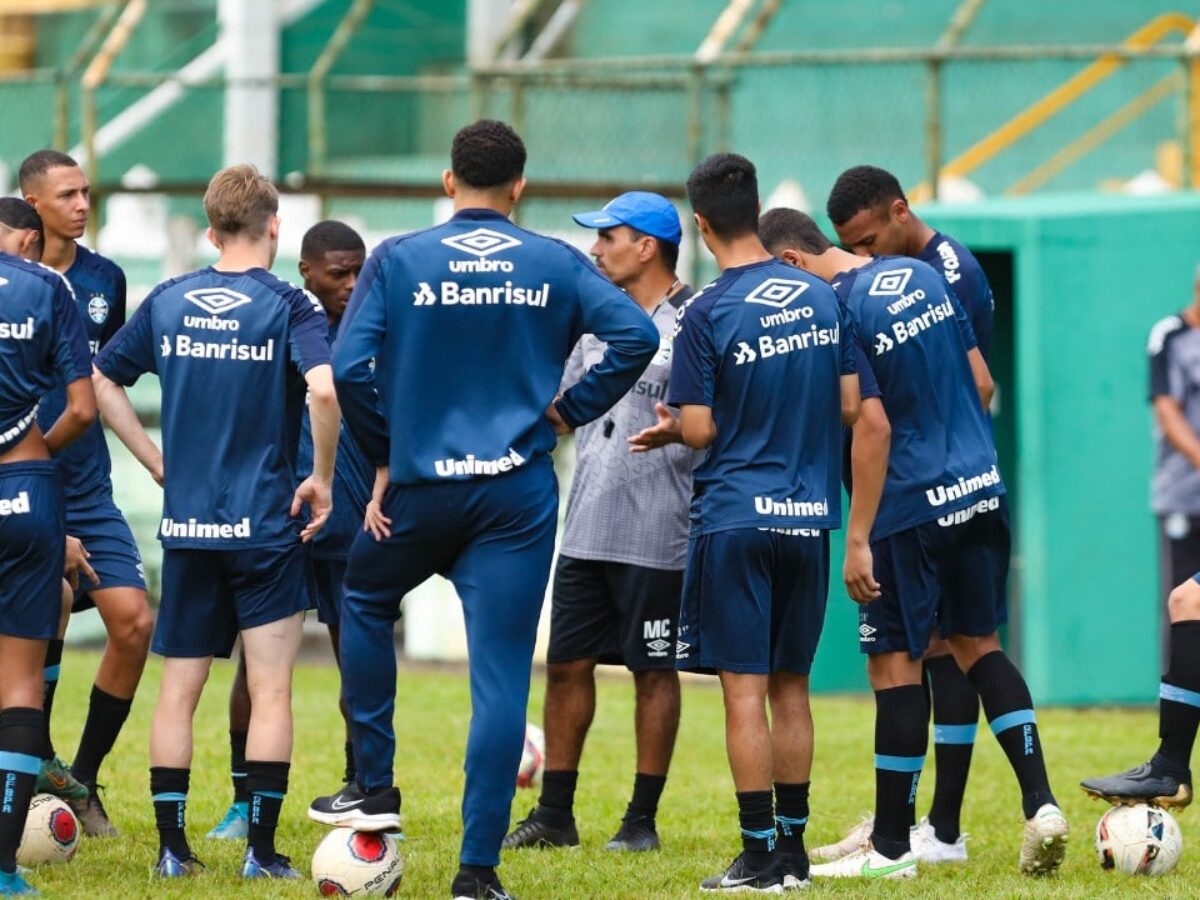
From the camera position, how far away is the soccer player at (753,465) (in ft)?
20.7

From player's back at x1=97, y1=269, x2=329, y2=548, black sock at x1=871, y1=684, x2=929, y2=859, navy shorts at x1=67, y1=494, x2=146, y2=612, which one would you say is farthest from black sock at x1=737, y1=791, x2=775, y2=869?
navy shorts at x1=67, y1=494, x2=146, y2=612

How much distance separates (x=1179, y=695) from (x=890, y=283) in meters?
1.75

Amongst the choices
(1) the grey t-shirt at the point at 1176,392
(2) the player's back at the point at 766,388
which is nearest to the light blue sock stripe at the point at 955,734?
(2) the player's back at the point at 766,388

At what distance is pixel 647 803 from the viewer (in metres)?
7.46

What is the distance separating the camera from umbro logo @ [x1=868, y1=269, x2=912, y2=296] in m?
6.77

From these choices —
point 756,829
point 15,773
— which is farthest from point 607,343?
point 15,773

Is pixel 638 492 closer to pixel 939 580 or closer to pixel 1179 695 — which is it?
pixel 939 580

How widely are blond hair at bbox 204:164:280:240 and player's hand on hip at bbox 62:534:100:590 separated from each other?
3.60 feet

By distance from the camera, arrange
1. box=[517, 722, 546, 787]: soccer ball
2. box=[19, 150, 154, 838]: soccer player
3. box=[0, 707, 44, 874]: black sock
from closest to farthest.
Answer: box=[0, 707, 44, 874]: black sock, box=[19, 150, 154, 838]: soccer player, box=[517, 722, 546, 787]: soccer ball

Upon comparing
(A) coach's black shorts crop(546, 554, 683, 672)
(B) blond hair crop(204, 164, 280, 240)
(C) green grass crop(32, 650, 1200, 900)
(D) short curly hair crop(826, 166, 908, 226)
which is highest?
(D) short curly hair crop(826, 166, 908, 226)

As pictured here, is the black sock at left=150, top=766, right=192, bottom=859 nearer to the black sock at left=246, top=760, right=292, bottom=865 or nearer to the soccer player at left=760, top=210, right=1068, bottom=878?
the black sock at left=246, top=760, right=292, bottom=865

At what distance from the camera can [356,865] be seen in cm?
604

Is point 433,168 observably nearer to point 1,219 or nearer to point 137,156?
point 137,156

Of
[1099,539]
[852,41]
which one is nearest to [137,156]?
[852,41]
